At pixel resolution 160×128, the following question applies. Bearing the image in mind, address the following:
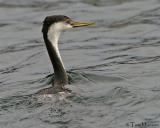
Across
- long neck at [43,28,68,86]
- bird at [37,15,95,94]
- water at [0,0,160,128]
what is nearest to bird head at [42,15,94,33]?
bird at [37,15,95,94]

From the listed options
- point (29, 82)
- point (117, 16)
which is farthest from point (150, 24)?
point (29, 82)

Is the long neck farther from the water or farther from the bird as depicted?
the water

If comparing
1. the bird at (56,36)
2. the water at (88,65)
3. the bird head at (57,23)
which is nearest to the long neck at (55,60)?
the bird at (56,36)

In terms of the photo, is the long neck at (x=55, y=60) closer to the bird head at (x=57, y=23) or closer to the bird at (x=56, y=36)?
the bird at (x=56, y=36)

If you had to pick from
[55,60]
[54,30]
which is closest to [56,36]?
[54,30]

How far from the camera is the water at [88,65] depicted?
11383mm

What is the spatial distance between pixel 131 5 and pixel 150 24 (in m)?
1.90

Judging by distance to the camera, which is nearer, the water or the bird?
the water

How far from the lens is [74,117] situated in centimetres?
1123

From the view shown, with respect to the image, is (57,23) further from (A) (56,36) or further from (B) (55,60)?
(B) (55,60)

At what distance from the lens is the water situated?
11383mm

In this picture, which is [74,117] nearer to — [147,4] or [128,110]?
[128,110]

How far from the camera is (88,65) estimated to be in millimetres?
15305

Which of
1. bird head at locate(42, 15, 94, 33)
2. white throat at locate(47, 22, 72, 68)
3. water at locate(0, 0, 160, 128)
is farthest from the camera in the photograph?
white throat at locate(47, 22, 72, 68)
